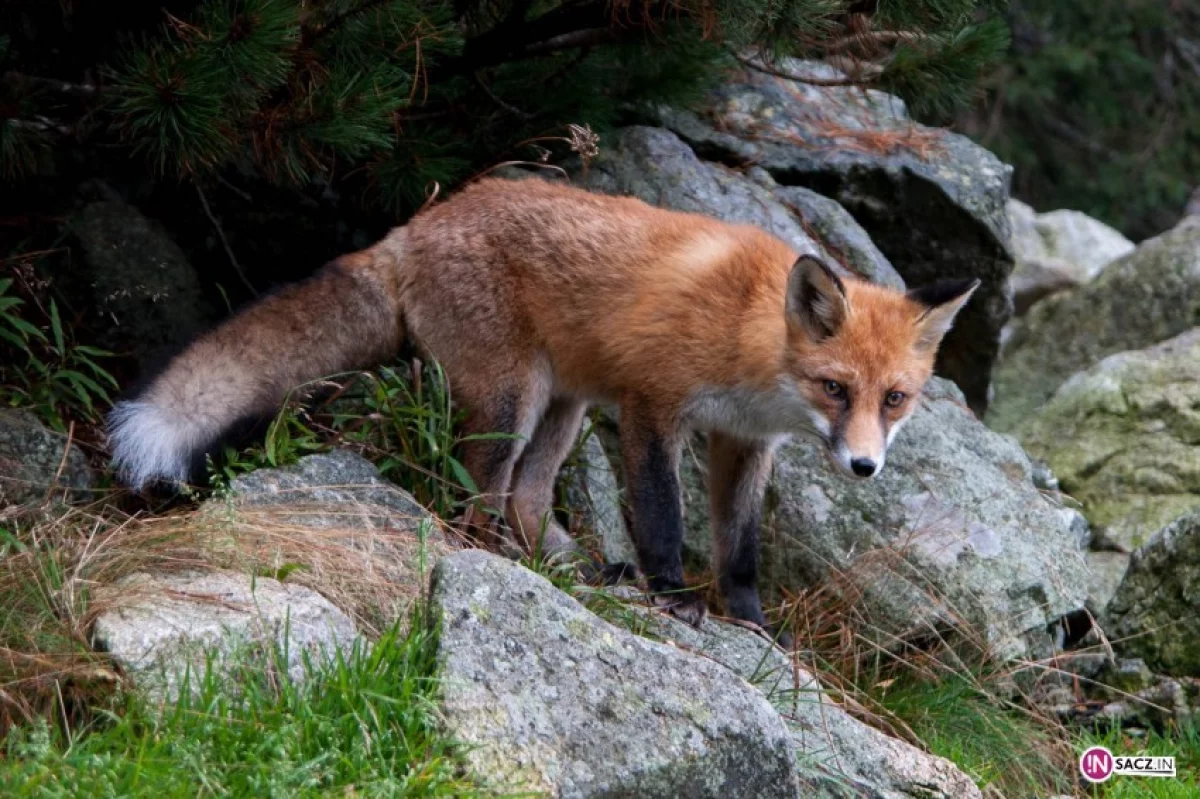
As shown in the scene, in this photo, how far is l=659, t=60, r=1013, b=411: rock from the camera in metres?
7.22

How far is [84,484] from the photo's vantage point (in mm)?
5133

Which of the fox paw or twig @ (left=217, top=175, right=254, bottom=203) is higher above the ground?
twig @ (left=217, top=175, right=254, bottom=203)

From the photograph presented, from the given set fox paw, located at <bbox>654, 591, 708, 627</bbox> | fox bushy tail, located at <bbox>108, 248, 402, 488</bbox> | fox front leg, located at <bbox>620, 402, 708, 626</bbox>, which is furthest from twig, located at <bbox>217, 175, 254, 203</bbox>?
fox paw, located at <bbox>654, 591, 708, 627</bbox>

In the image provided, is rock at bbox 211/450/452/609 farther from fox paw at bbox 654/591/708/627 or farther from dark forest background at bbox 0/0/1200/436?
dark forest background at bbox 0/0/1200/436

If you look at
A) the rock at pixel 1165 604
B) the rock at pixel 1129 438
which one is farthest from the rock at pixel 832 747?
the rock at pixel 1129 438

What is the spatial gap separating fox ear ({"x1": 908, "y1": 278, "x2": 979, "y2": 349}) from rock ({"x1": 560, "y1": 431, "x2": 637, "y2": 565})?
151 cm

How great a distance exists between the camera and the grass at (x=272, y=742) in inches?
119

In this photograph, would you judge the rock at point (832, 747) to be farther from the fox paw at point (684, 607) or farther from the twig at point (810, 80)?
the twig at point (810, 80)

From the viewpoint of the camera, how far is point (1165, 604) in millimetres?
5477

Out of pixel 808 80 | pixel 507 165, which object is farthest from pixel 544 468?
pixel 808 80

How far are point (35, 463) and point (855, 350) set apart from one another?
2.97 meters

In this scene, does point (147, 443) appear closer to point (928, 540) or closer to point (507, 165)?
point (507, 165)

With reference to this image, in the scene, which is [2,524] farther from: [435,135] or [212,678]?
[435,135]

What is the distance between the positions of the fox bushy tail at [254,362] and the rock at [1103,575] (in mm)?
3214
